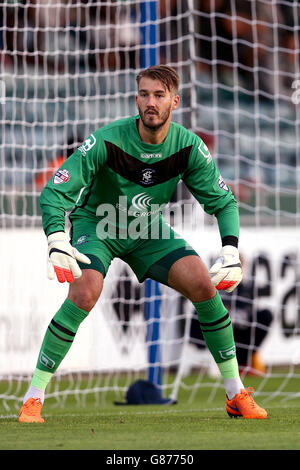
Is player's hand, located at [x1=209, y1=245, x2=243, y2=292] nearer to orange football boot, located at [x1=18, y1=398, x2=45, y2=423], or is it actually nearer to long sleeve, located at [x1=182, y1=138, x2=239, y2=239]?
long sleeve, located at [x1=182, y1=138, x2=239, y2=239]

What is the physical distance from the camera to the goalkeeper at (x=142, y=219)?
A: 4.63 metres

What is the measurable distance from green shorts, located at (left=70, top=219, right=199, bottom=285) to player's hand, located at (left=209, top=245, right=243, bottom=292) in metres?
0.31

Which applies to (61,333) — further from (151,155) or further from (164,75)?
(164,75)

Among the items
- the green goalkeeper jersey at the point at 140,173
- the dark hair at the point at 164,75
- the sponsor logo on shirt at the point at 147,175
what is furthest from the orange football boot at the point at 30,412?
the dark hair at the point at 164,75

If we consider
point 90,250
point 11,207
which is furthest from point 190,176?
point 11,207

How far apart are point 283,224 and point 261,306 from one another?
126 cm

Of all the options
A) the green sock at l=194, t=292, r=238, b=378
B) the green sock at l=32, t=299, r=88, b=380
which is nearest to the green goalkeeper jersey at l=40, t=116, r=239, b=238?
the green sock at l=194, t=292, r=238, b=378

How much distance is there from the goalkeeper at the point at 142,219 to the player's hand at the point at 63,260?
0.01m

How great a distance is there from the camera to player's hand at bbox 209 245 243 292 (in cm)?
458

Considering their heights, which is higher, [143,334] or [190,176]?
[190,176]

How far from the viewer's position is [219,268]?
4.58m

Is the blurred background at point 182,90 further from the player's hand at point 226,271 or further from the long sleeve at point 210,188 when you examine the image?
the player's hand at point 226,271

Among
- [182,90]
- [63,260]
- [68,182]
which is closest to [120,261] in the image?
[182,90]

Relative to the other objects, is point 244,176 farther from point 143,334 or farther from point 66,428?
point 66,428
